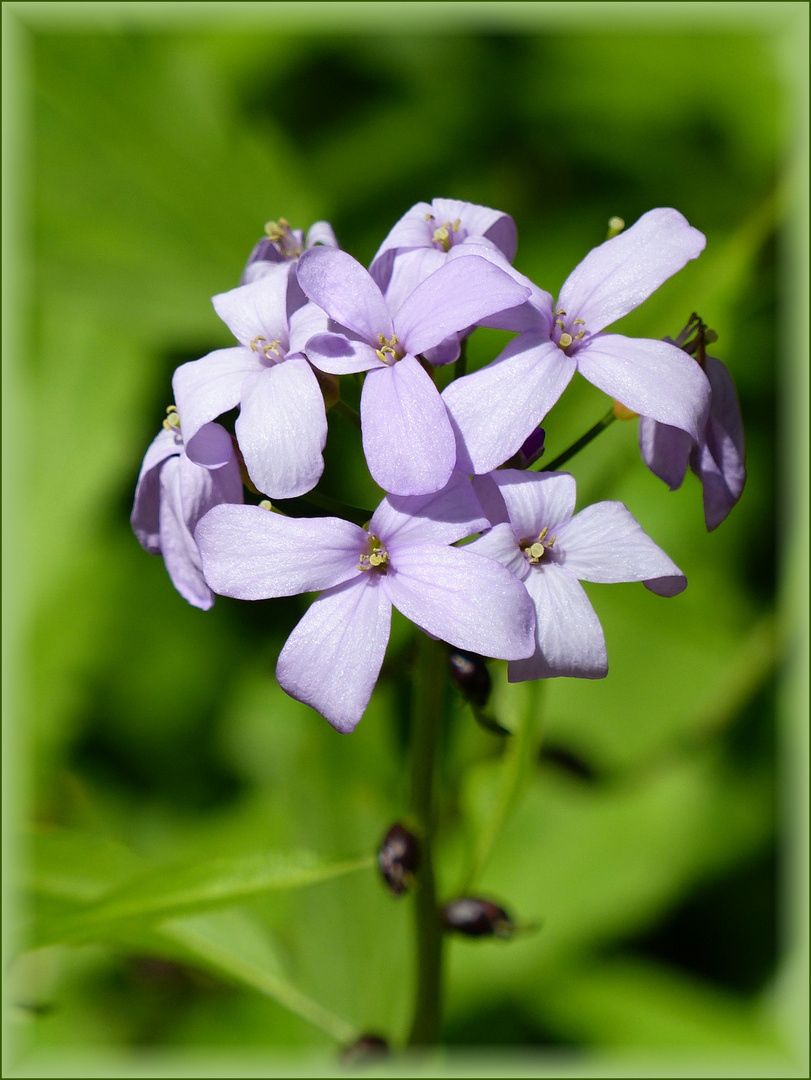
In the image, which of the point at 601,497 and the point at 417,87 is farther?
the point at 417,87

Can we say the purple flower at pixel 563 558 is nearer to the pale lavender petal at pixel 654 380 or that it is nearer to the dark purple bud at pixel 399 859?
the pale lavender petal at pixel 654 380

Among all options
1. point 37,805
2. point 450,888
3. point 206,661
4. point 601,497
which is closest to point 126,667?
point 206,661

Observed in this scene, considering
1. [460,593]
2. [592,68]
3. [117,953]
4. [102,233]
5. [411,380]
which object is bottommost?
[117,953]

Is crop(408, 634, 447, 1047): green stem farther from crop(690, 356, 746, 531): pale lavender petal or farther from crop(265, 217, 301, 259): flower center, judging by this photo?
crop(265, 217, 301, 259): flower center

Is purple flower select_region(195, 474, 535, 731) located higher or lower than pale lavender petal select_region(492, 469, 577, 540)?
lower

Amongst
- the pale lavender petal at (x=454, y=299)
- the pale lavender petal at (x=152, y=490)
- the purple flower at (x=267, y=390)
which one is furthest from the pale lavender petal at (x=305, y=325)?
the pale lavender petal at (x=152, y=490)

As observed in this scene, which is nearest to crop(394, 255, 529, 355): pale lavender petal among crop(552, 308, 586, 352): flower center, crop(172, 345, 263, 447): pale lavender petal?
crop(552, 308, 586, 352): flower center

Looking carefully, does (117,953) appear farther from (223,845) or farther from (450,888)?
(450,888)
